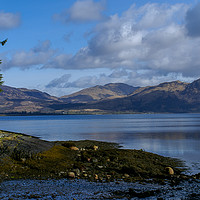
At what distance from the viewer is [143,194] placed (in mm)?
26625

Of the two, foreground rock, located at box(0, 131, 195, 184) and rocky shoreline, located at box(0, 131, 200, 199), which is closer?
rocky shoreline, located at box(0, 131, 200, 199)

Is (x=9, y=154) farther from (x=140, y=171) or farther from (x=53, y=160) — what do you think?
(x=140, y=171)

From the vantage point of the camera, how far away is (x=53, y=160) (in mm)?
39781

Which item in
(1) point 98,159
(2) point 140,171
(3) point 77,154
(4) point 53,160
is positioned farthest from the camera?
(3) point 77,154

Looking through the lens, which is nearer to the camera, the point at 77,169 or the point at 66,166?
the point at 77,169

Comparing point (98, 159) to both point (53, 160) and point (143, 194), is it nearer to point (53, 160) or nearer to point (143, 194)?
point (53, 160)

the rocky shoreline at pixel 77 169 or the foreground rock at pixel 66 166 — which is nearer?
the rocky shoreline at pixel 77 169

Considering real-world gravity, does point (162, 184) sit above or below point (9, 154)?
below

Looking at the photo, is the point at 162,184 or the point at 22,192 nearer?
the point at 22,192

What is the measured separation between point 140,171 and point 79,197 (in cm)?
1291

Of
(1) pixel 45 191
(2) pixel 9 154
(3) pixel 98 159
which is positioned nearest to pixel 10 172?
(2) pixel 9 154

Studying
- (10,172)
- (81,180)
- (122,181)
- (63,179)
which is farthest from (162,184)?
(10,172)

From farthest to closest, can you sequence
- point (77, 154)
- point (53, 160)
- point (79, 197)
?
point (77, 154), point (53, 160), point (79, 197)

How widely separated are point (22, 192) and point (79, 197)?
5.25 m
